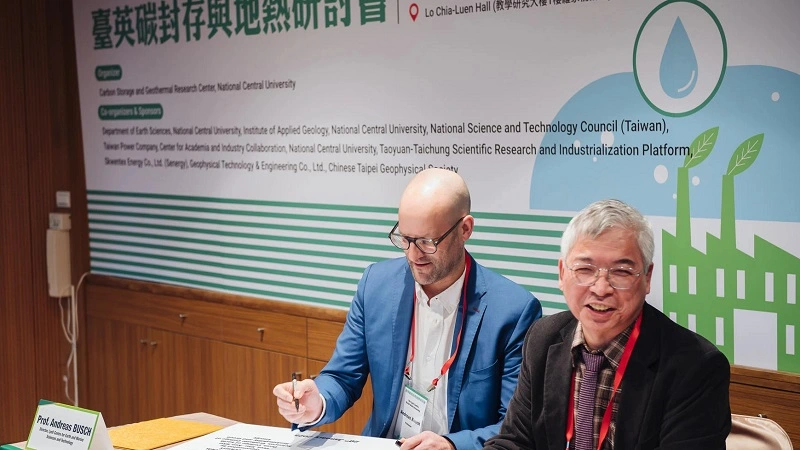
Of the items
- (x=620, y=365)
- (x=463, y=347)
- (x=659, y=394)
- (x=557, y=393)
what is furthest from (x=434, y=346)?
(x=659, y=394)

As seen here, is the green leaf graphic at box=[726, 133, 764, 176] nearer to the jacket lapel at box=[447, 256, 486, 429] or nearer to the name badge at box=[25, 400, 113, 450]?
the jacket lapel at box=[447, 256, 486, 429]

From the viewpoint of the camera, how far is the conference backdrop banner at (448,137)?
3.39 metres

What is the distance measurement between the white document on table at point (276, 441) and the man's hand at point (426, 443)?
51 mm

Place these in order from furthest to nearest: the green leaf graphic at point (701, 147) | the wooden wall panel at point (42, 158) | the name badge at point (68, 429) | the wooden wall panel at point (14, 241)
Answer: the wooden wall panel at point (42, 158), the wooden wall panel at point (14, 241), the green leaf graphic at point (701, 147), the name badge at point (68, 429)

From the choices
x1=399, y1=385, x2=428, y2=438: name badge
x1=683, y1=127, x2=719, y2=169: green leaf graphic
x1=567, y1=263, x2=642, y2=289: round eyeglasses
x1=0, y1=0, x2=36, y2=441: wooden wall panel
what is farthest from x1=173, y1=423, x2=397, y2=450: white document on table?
x1=0, y1=0, x2=36, y2=441: wooden wall panel

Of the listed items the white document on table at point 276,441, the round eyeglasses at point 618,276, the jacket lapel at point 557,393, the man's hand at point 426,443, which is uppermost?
the round eyeglasses at point 618,276

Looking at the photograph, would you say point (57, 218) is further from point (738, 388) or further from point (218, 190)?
point (738, 388)

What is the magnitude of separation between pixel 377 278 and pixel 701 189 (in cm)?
122

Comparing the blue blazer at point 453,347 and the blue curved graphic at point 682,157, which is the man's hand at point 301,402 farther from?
the blue curved graphic at point 682,157

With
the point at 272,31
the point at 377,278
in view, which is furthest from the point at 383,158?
the point at 377,278

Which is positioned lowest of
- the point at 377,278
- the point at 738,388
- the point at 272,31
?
the point at 738,388

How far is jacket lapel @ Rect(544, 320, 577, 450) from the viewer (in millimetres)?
2420

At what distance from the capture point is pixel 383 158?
452 centimetres

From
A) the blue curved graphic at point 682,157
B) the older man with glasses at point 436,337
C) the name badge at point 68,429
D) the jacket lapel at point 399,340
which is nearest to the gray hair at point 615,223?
the older man with glasses at point 436,337
